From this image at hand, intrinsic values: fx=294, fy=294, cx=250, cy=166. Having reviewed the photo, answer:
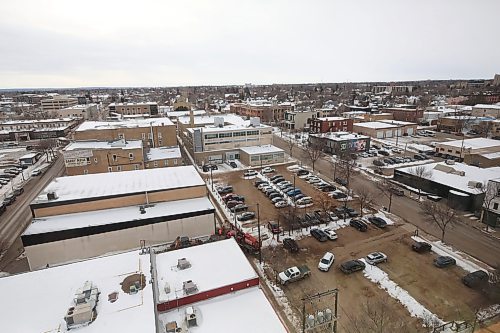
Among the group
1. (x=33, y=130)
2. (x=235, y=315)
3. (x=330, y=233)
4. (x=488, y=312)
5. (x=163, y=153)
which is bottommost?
(x=488, y=312)

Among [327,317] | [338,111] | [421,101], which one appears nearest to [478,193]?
[327,317]

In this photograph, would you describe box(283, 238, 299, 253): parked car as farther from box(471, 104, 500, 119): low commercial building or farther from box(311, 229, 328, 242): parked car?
box(471, 104, 500, 119): low commercial building

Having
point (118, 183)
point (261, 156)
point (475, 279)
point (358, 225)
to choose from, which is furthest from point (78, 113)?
point (475, 279)

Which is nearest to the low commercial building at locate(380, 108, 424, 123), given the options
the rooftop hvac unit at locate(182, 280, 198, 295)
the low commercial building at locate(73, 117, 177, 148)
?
the low commercial building at locate(73, 117, 177, 148)

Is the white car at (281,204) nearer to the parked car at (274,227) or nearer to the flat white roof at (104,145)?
the parked car at (274,227)

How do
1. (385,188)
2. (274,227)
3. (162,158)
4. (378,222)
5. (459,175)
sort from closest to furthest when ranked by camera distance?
(274,227), (378,222), (385,188), (459,175), (162,158)

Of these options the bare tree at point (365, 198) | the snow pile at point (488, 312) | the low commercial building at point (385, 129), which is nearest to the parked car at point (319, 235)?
the bare tree at point (365, 198)

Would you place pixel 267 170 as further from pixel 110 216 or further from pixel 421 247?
pixel 110 216
